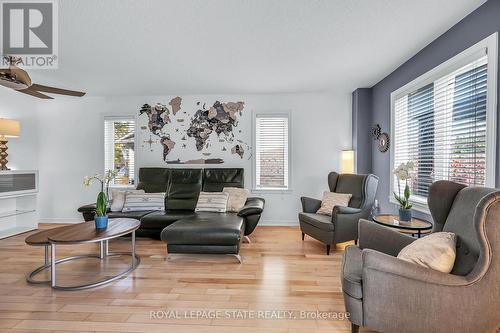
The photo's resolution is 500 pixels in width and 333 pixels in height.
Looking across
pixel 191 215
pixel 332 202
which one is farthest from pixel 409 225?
pixel 191 215

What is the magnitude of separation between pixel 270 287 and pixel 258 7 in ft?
8.29

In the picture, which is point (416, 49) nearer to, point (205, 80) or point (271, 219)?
point (205, 80)

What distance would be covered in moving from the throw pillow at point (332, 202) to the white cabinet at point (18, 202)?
4.83 m

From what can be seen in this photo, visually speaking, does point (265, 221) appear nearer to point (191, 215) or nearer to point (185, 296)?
point (191, 215)

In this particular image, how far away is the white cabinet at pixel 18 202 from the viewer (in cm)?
385

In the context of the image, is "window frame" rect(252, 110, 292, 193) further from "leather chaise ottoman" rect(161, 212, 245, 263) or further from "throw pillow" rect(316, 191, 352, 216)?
"leather chaise ottoman" rect(161, 212, 245, 263)

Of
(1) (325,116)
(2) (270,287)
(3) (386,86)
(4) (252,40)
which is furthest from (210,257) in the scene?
(3) (386,86)

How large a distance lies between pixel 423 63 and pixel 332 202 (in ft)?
6.82

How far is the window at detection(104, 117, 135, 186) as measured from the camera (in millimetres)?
4777

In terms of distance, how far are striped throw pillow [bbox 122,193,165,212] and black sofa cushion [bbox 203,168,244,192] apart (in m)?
0.76

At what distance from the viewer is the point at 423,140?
116 inches

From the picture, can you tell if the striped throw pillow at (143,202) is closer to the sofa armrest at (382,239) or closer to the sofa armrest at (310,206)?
the sofa armrest at (310,206)

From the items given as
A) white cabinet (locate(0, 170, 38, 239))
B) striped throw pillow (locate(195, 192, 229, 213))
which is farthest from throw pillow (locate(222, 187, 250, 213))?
white cabinet (locate(0, 170, 38, 239))

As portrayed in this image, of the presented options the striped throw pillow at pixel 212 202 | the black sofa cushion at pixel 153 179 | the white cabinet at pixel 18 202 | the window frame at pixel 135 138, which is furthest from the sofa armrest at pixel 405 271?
the white cabinet at pixel 18 202
